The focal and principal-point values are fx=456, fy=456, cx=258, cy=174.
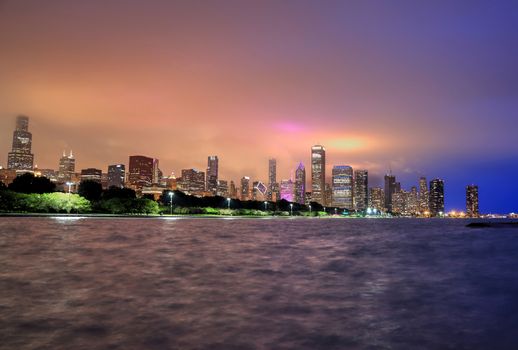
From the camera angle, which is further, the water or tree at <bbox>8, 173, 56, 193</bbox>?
tree at <bbox>8, 173, 56, 193</bbox>

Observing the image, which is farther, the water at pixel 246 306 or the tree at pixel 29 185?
the tree at pixel 29 185

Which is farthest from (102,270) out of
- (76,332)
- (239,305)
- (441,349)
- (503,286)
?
(503,286)

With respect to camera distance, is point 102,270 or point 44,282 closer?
point 44,282

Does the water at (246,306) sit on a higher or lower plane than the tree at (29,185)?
lower

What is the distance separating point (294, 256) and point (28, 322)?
82.4 ft

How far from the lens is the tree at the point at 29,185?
15750cm

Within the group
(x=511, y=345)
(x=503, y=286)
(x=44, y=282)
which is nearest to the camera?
(x=511, y=345)

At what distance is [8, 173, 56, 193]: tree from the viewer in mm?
157500

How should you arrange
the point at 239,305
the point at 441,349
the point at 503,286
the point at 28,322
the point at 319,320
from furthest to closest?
the point at 503,286, the point at 239,305, the point at 319,320, the point at 28,322, the point at 441,349

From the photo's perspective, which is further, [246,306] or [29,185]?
[29,185]

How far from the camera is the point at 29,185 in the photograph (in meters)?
160

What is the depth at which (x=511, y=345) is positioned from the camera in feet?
38.0

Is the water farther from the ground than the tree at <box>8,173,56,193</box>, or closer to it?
closer to it

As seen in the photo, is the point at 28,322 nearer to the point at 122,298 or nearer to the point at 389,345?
the point at 122,298
